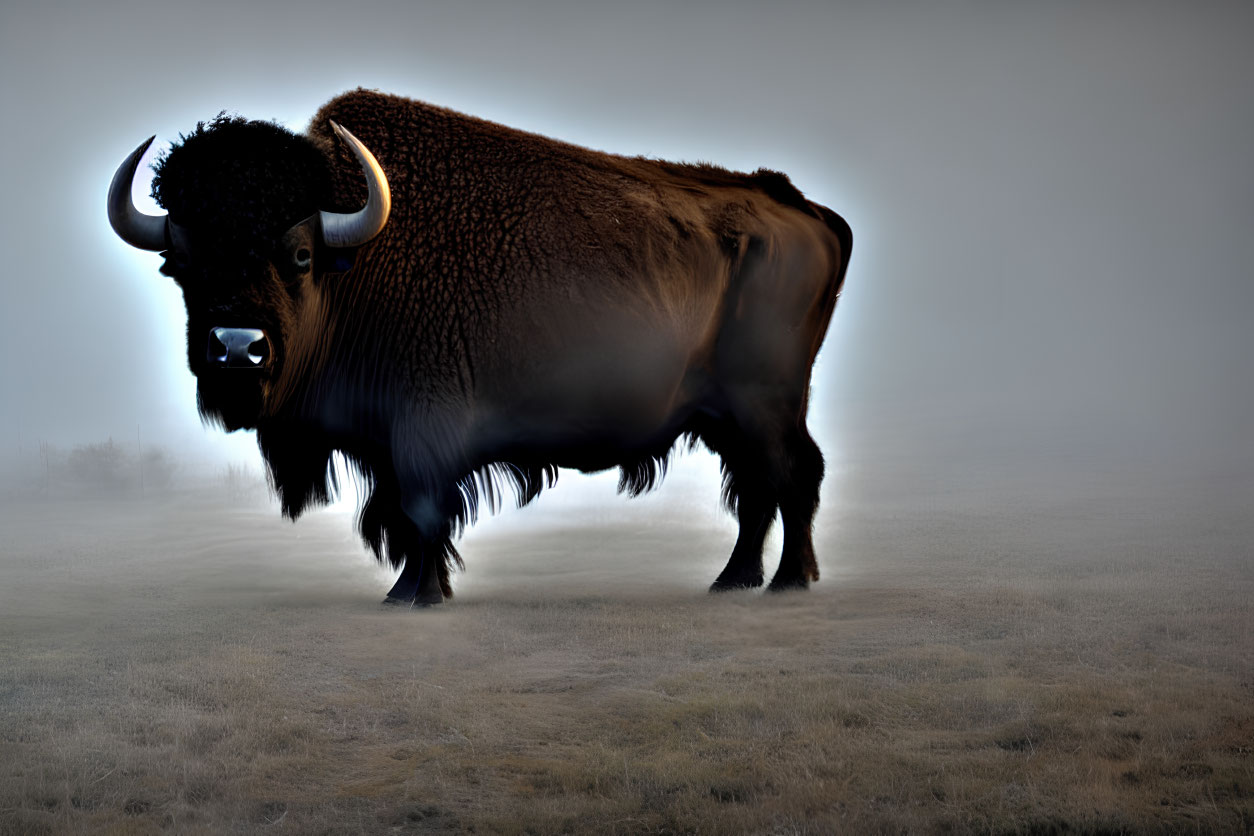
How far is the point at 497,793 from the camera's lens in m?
4.07

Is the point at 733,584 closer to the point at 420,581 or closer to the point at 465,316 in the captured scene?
the point at 420,581

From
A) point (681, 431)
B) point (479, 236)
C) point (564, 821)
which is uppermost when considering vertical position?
point (479, 236)

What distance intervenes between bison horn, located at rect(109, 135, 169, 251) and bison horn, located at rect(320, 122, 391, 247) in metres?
0.85

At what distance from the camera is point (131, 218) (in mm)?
6453

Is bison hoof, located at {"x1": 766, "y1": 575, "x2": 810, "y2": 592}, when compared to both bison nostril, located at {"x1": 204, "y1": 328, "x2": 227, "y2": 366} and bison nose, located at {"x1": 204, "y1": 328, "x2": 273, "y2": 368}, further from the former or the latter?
bison nostril, located at {"x1": 204, "y1": 328, "x2": 227, "y2": 366}

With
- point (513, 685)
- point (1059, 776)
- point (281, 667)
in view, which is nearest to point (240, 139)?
point (281, 667)

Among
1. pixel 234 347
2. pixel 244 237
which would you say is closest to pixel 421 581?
pixel 234 347

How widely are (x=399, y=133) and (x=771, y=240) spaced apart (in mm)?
2465

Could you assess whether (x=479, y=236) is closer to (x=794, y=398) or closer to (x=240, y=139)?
(x=240, y=139)

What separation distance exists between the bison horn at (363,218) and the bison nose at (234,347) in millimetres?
748

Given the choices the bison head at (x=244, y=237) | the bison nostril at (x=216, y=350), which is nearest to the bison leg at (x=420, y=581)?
the bison head at (x=244, y=237)

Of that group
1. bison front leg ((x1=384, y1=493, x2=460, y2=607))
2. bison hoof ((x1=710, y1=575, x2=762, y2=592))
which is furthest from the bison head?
bison hoof ((x1=710, y1=575, x2=762, y2=592))

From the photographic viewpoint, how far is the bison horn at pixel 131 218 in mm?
6441

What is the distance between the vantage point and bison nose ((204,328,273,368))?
613 cm
